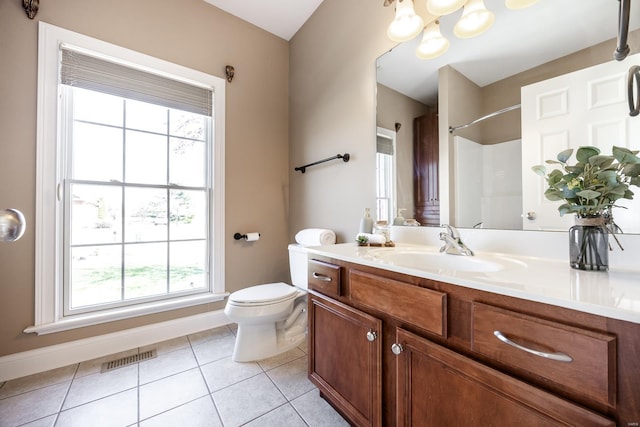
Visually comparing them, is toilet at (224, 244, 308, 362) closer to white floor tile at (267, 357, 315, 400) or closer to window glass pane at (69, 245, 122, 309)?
white floor tile at (267, 357, 315, 400)

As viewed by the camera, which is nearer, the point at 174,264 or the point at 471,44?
the point at 471,44

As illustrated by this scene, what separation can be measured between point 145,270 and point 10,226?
1309 mm

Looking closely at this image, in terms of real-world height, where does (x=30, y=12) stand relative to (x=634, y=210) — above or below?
above

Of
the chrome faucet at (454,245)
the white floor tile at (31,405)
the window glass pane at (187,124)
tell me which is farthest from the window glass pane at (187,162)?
the chrome faucet at (454,245)

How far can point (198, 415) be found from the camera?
46.9 inches

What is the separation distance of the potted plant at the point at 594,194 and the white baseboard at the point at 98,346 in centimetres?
228

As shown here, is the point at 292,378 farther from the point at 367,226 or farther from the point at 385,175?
the point at 385,175

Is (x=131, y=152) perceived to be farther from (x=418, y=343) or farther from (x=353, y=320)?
(x=418, y=343)

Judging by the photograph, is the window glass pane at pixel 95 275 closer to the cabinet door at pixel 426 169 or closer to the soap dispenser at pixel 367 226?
the soap dispenser at pixel 367 226

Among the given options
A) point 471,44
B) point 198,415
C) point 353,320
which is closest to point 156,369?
point 198,415

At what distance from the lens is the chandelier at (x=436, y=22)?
113 cm

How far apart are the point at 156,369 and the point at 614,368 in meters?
2.01

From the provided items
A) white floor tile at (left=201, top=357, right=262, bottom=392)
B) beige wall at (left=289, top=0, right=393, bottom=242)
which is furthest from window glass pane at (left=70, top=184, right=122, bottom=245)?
beige wall at (left=289, top=0, right=393, bottom=242)

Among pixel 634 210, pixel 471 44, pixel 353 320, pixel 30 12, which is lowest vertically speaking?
pixel 353 320
